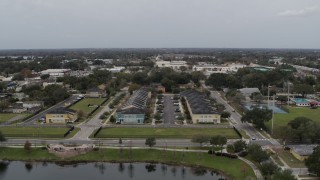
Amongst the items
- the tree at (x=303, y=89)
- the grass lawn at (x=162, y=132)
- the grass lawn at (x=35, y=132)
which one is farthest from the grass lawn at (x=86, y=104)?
the tree at (x=303, y=89)

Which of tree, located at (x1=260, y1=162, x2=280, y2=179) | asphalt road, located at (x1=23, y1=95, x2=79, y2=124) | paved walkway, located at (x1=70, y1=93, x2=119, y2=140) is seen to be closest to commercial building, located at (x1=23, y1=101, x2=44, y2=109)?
asphalt road, located at (x1=23, y1=95, x2=79, y2=124)

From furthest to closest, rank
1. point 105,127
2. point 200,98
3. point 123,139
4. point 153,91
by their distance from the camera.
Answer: point 153,91
point 200,98
point 105,127
point 123,139

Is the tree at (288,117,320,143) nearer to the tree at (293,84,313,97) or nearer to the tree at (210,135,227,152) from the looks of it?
the tree at (210,135,227,152)

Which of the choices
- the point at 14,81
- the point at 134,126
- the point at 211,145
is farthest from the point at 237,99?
the point at 14,81

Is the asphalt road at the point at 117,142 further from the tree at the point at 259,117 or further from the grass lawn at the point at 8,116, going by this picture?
the grass lawn at the point at 8,116

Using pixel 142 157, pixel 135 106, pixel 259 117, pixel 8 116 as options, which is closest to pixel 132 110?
pixel 135 106

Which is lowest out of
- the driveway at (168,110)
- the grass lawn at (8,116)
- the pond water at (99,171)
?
the pond water at (99,171)

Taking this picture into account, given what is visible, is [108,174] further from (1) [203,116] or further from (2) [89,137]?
(1) [203,116]
